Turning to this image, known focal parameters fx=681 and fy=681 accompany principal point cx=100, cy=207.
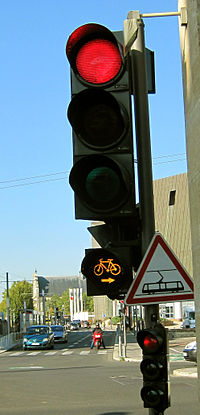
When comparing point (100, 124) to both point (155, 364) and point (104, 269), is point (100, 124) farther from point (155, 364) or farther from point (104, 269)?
point (155, 364)

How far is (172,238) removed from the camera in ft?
255

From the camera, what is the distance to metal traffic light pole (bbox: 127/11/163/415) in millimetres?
4105

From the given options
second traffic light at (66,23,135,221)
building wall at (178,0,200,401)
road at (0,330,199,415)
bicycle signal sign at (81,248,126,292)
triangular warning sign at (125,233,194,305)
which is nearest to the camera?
second traffic light at (66,23,135,221)

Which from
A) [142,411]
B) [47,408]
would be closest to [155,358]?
[142,411]

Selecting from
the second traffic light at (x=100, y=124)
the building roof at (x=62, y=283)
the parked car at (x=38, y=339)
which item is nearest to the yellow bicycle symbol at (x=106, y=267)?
the second traffic light at (x=100, y=124)

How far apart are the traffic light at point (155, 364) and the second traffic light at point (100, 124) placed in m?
1.06

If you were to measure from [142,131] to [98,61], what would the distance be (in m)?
0.53

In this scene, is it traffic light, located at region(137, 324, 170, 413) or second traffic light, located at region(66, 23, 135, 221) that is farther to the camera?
traffic light, located at region(137, 324, 170, 413)

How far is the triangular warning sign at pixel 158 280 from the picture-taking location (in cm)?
446

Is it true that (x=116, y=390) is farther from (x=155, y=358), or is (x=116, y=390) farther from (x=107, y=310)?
(x=107, y=310)

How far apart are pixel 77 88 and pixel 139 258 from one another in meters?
1.17

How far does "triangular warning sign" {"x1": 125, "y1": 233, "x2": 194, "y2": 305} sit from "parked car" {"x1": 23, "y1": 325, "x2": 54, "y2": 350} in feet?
122

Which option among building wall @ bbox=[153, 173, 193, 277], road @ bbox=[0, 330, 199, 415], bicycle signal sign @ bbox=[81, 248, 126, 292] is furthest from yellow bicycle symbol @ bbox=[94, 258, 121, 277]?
building wall @ bbox=[153, 173, 193, 277]

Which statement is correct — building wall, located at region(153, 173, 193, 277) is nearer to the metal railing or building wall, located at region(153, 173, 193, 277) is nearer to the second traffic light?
the metal railing
